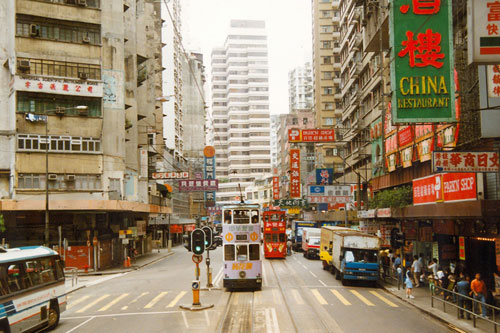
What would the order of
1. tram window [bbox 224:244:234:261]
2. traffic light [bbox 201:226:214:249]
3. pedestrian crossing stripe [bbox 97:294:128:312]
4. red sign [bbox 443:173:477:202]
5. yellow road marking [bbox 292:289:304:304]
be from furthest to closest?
tram window [bbox 224:244:234:261]
traffic light [bbox 201:226:214:249]
yellow road marking [bbox 292:289:304:304]
pedestrian crossing stripe [bbox 97:294:128:312]
red sign [bbox 443:173:477:202]

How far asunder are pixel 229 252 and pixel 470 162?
504 inches

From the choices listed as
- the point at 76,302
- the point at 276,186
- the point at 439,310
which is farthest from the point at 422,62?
the point at 276,186

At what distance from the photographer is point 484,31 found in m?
14.9

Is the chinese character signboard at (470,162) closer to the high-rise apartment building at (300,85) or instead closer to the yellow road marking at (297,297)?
the yellow road marking at (297,297)

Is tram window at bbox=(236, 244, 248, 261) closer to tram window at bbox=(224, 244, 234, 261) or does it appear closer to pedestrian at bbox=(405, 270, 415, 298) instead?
tram window at bbox=(224, 244, 234, 261)

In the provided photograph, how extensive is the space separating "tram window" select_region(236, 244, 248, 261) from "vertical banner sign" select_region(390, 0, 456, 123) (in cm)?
1039

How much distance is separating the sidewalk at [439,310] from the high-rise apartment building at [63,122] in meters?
24.7

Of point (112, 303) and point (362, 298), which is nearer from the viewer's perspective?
point (112, 303)

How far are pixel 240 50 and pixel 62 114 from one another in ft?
393

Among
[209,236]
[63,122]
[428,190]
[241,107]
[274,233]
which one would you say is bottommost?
[274,233]

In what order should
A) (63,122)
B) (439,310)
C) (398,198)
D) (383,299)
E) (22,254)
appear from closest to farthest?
1. (22,254)
2. (439,310)
3. (383,299)
4. (398,198)
5. (63,122)

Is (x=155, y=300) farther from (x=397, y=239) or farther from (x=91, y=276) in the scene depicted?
(x=91, y=276)

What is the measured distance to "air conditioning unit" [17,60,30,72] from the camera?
40.7m

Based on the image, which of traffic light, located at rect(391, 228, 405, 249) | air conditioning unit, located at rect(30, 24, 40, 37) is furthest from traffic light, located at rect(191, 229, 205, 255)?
air conditioning unit, located at rect(30, 24, 40, 37)
